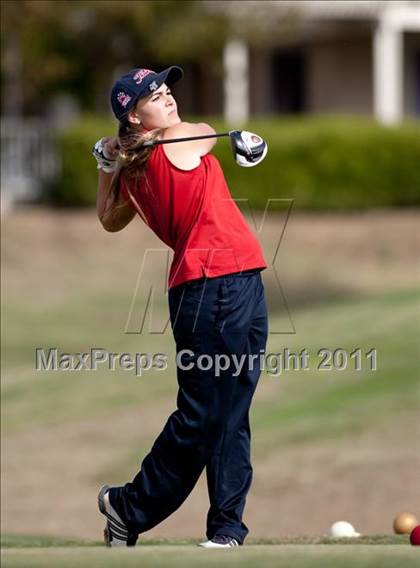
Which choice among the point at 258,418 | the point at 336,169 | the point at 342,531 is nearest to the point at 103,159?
the point at 342,531

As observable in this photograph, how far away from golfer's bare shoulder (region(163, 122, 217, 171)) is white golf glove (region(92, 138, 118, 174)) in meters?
0.26

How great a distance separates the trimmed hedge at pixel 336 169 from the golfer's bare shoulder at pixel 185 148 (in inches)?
710

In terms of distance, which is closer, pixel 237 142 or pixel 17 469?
pixel 237 142

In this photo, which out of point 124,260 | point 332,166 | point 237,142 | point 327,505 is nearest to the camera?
point 237,142

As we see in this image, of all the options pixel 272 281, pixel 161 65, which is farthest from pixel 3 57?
pixel 272 281

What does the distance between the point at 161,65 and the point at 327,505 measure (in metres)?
20.7

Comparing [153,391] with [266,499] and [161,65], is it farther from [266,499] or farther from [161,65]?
[161,65]

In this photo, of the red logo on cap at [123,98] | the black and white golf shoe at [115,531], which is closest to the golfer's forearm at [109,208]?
the red logo on cap at [123,98]

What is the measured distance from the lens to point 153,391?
45.3 ft

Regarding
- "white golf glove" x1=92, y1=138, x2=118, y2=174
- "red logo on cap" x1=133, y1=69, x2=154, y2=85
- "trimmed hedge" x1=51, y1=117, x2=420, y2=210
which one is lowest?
"trimmed hedge" x1=51, y1=117, x2=420, y2=210

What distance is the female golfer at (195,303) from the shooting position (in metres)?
5.71

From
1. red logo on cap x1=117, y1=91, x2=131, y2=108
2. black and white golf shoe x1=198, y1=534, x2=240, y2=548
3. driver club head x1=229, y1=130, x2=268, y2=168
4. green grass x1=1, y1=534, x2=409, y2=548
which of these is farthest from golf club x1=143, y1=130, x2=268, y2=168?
green grass x1=1, y1=534, x2=409, y2=548

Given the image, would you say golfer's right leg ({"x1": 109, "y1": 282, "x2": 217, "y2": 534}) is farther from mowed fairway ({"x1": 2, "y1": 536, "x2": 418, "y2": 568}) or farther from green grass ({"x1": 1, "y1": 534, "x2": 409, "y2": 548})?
mowed fairway ({"x1": 2, "y1": 536, "x2": 418, "y2": 568})

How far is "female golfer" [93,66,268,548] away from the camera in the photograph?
5.71 meters
